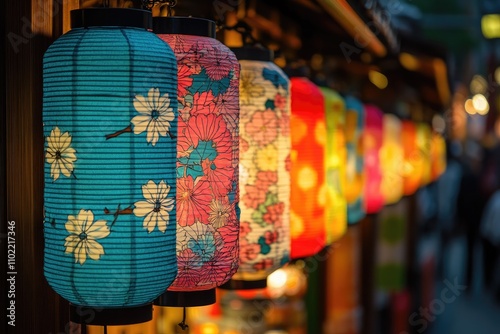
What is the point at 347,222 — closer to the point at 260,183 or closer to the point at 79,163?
the point at 260,183

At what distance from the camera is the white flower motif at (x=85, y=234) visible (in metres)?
2.82

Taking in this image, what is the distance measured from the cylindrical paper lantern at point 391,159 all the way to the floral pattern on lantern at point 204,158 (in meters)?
5.15

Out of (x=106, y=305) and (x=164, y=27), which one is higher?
(x=164, y=27)

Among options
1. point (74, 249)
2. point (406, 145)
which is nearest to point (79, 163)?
point (74, 249)

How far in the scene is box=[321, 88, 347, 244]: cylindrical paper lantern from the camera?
5.60 m

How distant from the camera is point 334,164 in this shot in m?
5.83

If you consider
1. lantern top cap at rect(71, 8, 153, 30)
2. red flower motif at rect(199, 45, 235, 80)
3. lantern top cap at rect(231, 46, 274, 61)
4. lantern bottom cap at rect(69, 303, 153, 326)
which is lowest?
lantern bottom cap at rect(69, 303, 153, 326)

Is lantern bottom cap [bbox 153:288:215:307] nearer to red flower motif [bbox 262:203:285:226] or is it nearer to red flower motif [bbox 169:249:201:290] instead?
red flower motif [bbox 169:249:201:290]

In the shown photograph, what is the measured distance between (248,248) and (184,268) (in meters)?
0.81

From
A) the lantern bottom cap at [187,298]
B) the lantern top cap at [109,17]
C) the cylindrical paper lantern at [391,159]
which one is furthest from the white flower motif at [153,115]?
the cylindrical paper lantern at [391,159]

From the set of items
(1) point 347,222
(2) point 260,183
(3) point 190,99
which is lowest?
(1) point 347,222

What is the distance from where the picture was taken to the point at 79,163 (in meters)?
2.82

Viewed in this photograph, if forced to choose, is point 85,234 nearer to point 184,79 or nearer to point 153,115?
point 153,115

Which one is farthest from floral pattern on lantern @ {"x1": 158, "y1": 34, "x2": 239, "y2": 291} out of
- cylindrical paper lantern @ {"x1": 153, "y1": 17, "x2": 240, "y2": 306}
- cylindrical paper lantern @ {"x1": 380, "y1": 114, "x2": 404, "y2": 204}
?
cylindrical paper lantern @ {"x1": 380, "y1": 114, "x2": 404, "y2": 204}
